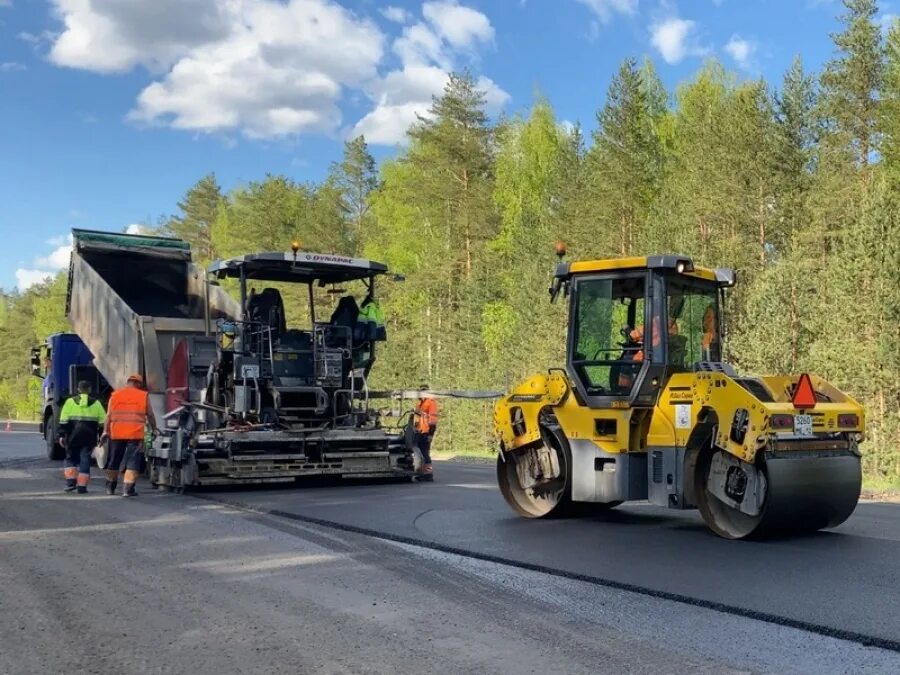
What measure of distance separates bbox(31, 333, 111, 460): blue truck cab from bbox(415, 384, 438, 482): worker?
594cm

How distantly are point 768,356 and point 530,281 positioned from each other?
10.8 m

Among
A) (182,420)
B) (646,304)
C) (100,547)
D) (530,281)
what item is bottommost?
(100,547)

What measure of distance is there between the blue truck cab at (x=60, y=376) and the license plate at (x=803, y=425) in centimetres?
1246

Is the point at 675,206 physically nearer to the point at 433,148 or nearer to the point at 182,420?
the point at 433,148

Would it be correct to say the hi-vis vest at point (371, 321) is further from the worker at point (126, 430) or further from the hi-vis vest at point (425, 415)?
the worker at point (126, 430)

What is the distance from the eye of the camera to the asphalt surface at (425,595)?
4.40 meters

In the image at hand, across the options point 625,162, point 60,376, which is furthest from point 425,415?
point 625,162

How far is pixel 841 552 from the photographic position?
682 cm

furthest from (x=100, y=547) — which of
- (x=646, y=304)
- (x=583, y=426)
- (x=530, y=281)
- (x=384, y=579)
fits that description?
(x=530, y=281)

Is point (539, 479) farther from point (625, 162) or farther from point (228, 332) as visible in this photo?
point (625, 162)

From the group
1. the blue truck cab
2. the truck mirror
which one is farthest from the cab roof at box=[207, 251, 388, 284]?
the truck mirror

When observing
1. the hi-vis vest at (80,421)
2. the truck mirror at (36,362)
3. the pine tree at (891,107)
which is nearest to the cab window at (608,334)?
the hi-vis vest at (80,421)

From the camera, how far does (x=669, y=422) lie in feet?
25.1

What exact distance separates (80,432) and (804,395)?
8.60 metres
